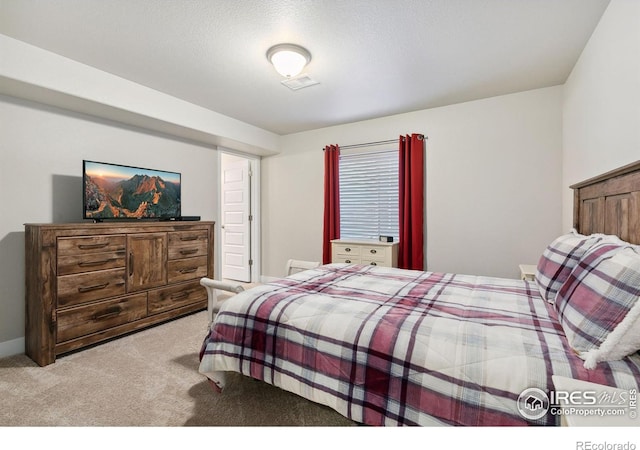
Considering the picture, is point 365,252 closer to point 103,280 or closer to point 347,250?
point 347,250

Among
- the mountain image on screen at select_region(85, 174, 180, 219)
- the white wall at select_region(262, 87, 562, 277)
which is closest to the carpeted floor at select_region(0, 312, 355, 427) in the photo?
the mountain image on screen at select_region(85, 174, 180, 219)

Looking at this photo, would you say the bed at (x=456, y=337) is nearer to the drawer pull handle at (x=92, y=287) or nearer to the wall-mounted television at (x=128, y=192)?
the drawer pull handle at (x=92, y=287)

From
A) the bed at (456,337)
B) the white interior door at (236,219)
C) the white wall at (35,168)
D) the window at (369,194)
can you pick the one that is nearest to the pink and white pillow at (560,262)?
the bed at (456,337)

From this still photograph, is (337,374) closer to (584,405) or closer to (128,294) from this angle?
(584,405)

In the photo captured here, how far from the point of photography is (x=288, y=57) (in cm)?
227

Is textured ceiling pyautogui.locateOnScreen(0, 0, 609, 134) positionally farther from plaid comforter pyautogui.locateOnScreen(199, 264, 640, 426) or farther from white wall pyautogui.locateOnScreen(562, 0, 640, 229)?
plaid comforter pyautogui.locateOnScreen(199, 264, 640, 426)

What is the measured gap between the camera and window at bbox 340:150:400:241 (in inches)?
153

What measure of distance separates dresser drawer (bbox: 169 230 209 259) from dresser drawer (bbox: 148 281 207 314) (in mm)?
353

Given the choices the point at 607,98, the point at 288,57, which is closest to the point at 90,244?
the point at 288,57

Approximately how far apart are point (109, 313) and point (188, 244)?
3.27 ft

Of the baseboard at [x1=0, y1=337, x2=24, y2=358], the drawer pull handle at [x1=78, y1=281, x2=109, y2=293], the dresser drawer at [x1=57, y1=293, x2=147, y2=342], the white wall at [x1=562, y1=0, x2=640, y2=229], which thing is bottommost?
A: the baseboard at [x1=0, y1=337, x2=24, y2=358]

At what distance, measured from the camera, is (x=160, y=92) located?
304cm

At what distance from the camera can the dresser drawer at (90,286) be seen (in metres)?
2.36

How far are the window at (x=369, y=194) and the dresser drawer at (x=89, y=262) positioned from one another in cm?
274
